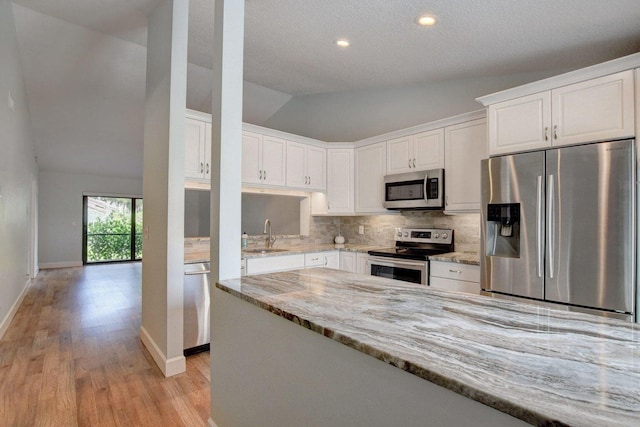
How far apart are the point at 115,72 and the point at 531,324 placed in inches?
202

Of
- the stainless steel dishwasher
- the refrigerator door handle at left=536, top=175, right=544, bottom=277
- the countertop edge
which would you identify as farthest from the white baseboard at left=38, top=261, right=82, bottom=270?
the refrigerator door handle at left=536, top=175, right=544, bottom=277

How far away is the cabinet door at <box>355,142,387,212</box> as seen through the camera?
3873mm

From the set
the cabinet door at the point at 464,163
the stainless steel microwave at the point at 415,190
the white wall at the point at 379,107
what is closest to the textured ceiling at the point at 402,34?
the white wall at the point at 379,107

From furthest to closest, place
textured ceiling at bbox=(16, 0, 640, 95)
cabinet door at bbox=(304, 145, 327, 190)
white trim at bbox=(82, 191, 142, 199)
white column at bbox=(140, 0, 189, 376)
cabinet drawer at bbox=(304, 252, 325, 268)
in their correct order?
1. white trim at bbox=(82, 191, 142, 199)
2. cabinet door at bbox=(304, 145, 327, 190)
3. cabinet drawer at bbox=(304, 252, 325, 268)
4. white column at bbox=(140, 0, 189, 376)
5. textured ceiling at bbox=(16, 0, 640, 95)

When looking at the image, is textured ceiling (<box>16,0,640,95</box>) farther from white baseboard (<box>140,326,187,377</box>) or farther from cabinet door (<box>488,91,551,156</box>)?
white baseboard (<box>140,326,187,377</box>)

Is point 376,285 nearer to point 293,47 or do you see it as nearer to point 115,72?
point 293,47

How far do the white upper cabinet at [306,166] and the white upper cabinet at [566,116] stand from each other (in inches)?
83.4

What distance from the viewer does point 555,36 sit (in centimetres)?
222

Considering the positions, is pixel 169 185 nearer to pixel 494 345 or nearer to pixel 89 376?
pixel 89 376

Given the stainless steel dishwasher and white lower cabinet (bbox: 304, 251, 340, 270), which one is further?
white lower cabinet (bbox: 304, 251, 340, 270)

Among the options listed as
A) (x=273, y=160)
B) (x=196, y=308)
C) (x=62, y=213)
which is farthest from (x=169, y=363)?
(x=62, y=213)

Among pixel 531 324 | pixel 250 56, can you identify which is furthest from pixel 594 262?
pixel 250 56

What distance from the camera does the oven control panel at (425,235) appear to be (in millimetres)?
3504

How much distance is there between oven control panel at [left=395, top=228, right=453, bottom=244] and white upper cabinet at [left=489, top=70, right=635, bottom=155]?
1.19 meters
